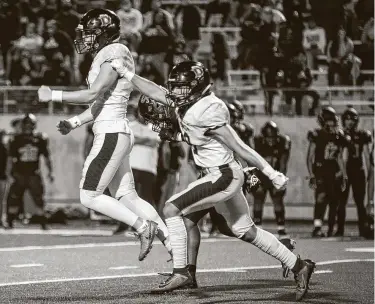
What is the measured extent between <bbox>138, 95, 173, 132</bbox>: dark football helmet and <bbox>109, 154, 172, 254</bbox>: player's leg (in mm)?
437

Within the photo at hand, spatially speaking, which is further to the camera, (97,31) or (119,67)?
(97,31)

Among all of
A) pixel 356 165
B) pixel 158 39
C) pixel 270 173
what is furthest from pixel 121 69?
pixel 158 39

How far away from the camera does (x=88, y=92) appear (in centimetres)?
890

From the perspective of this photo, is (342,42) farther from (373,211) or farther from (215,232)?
(215,232)

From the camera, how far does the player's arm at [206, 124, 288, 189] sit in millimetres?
7906

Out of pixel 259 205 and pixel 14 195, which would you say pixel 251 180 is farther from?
pixel 14 195

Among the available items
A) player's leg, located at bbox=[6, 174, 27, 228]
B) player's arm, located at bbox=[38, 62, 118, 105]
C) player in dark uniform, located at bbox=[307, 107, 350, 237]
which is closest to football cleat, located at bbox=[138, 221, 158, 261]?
player's arm, located at bbox=[38, 62, 118, 105]

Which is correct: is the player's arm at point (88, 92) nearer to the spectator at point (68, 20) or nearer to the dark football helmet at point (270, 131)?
the dark football helmet at point (270, 131)

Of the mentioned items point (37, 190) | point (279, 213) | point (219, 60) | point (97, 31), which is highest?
point (97, 31)

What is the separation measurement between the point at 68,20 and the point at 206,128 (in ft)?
43.6

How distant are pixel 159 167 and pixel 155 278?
6.19 meters

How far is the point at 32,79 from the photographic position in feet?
67.2

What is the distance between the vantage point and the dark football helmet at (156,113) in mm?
8805

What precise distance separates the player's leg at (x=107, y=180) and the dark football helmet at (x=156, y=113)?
0.97 feet
